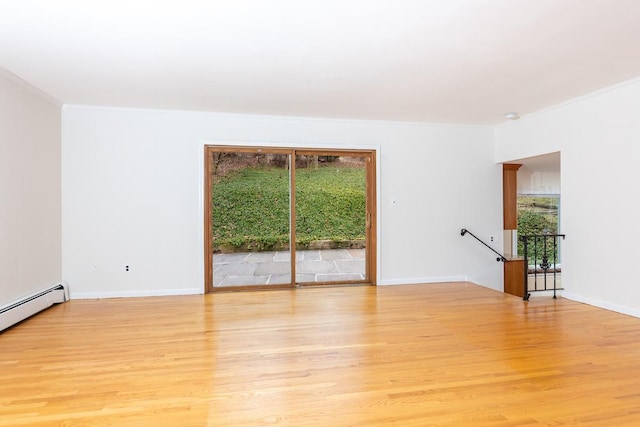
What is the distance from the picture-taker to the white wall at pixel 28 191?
3570 mm

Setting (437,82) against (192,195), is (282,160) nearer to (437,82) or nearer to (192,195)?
(192,195)

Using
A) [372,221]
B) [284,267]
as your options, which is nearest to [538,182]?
[372,221]

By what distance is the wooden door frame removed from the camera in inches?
195

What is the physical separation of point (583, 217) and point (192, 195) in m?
5.05

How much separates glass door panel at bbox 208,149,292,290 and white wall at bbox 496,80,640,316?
12.2ft

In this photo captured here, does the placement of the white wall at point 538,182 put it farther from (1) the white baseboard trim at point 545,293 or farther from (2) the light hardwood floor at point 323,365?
(2) the light hardwood floor at point 323,365

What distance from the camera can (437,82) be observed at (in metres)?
3.74

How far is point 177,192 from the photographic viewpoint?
4.87 meters

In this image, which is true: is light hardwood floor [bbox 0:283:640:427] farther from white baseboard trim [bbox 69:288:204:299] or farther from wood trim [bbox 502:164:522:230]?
wood trim [bbox 502:164:522:230]

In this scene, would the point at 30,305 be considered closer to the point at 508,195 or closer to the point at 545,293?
the point at 545,293

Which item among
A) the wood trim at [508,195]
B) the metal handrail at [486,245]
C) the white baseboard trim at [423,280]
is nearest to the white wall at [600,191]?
the wood trim at [508,195]

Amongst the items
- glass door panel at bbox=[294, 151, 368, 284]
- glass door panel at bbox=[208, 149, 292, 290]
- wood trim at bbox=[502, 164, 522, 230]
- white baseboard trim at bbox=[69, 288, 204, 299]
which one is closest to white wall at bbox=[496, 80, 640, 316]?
wood trim at bbox=[502, 164, 522, 230]

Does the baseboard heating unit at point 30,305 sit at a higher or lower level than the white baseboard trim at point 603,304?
higher

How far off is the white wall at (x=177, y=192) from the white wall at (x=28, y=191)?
21 centimetres
